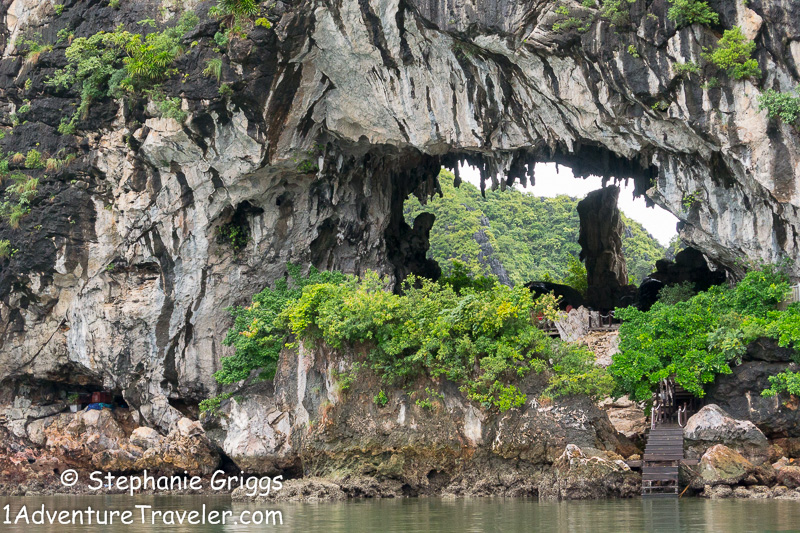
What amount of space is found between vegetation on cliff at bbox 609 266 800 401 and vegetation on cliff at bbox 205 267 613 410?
755mm

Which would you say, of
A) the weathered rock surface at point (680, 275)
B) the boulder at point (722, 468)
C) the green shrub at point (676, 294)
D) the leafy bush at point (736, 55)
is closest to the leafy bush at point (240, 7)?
the leafy bush at point (736, 55)

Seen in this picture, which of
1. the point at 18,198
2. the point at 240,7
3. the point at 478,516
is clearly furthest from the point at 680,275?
the point at 18,198

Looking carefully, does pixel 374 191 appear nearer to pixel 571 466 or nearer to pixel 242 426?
pixel 242 426

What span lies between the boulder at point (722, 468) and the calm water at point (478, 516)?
702 millimetres

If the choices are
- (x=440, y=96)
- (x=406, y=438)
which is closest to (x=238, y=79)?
(x=440, y=96)

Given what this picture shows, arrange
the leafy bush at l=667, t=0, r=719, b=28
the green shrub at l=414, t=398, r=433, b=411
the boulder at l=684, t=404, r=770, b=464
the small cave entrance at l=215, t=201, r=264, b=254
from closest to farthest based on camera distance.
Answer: the boulder at l=684, t=404, r=770, b=464 → the leafy bush at l=667, t=0, r=719, b=28 → the green shrub at l=414, t=398, r=433, b=411 → the small cave entrance at l=215, t=201, r=264, b=254

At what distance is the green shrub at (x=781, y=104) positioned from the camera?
1463 cm

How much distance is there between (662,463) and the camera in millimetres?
14328

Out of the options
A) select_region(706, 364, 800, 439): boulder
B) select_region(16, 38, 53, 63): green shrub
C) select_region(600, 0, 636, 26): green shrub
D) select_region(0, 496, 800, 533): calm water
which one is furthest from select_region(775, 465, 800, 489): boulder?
select_region(16, 38, 53, 63): green shrub

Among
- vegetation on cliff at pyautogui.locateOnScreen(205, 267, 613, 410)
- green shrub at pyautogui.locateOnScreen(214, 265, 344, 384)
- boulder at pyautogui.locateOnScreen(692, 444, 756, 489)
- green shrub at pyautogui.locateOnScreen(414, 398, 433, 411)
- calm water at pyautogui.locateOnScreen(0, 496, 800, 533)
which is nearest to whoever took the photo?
calm water at pyautogui.locateOnScreen(0, 496, 800, 533)

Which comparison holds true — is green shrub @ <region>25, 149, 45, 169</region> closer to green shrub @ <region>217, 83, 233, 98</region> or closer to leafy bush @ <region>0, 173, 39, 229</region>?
leafy bush @ <region>0, 173, 39, 229</region>

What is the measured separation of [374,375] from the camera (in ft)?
53.9

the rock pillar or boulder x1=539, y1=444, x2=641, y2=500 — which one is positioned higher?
the rock pillar

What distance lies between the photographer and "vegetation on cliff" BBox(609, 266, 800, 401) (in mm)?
15070
